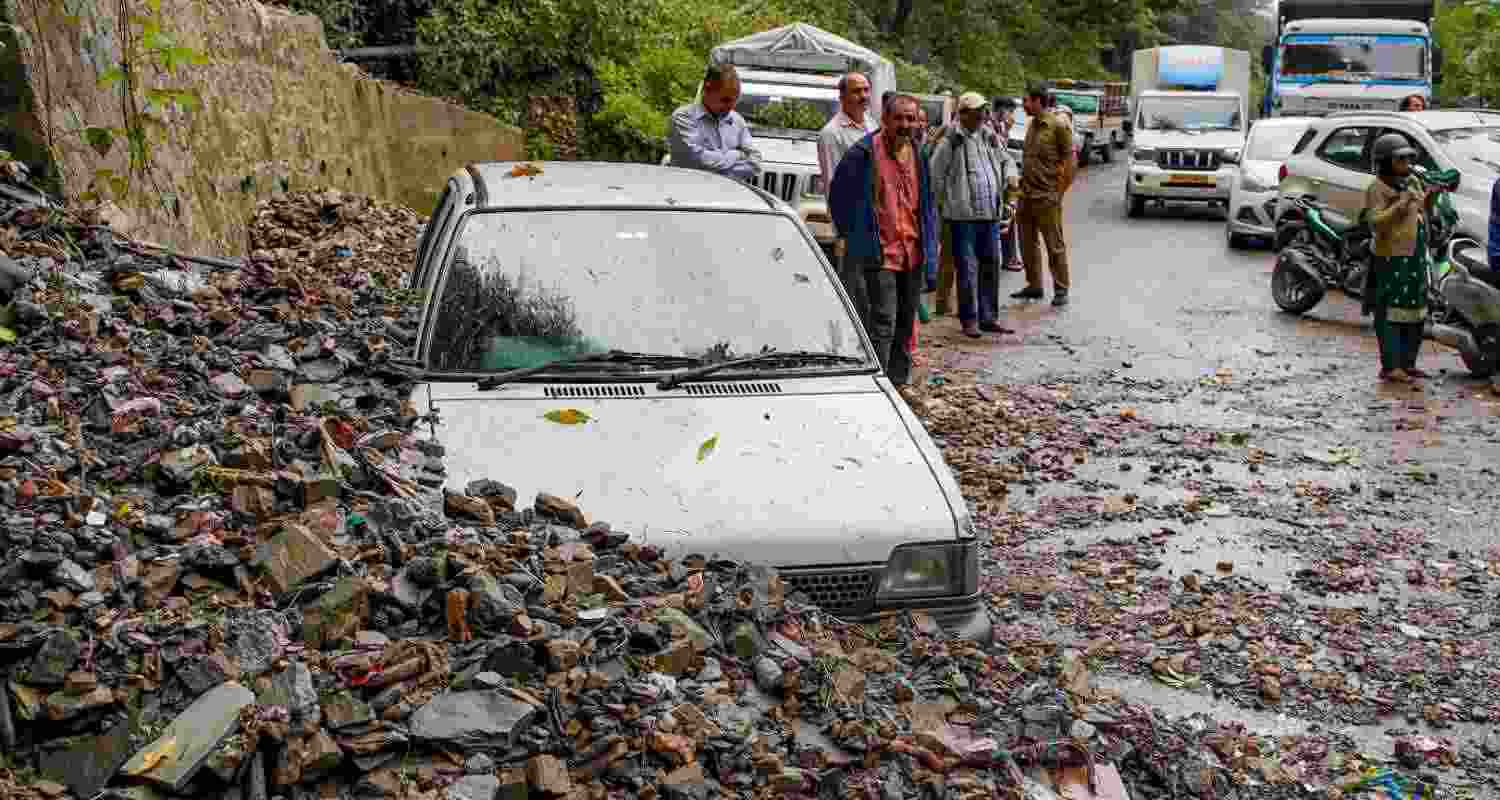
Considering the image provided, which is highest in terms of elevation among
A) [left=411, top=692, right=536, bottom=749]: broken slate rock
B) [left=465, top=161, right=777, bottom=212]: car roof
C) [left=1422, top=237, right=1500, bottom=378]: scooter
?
[left=465, top=161, right=777, bottom=212]: car roof

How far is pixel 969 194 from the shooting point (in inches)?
533

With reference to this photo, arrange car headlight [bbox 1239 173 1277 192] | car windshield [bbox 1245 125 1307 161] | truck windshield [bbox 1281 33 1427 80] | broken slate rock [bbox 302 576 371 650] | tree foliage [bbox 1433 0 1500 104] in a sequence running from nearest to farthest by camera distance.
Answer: broken slate rock [bbox 302 576 371 650], car headlight [bbox 1239 173 1277 192], car windshield [bbox 1245 125 1307 161], truck windshield [bbox 1281 33 1427 80], tree foliage [bbox 1433 0 1500 104]

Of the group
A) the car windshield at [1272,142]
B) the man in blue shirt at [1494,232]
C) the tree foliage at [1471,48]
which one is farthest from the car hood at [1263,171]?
the tree foliage at [1471,48]

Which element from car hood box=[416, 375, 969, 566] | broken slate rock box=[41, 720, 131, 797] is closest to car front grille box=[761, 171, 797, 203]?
car hood box=[416, 375, 969, 566]

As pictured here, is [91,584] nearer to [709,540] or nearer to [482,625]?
[482,625]

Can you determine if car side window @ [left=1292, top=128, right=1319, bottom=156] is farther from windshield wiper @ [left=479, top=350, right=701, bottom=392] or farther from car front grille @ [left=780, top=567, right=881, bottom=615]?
car front grille @ [left=780, top=567, right=881, bottom=615]

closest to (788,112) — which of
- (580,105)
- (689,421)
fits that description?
(580,105)

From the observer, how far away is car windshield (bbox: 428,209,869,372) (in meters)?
5.57

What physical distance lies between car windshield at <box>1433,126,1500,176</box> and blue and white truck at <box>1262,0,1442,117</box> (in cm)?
1144

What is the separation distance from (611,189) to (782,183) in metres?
10.6

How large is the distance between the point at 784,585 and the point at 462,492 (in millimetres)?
969

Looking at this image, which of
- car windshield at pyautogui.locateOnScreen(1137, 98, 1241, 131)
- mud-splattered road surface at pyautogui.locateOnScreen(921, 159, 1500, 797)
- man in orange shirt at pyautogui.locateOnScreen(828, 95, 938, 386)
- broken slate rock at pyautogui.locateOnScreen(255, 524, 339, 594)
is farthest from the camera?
car windshield at pyautogui.locateOnScreen(1137, 98, 1241, 131)

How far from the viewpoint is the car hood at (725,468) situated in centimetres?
457

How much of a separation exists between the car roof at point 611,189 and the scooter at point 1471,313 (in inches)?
302
